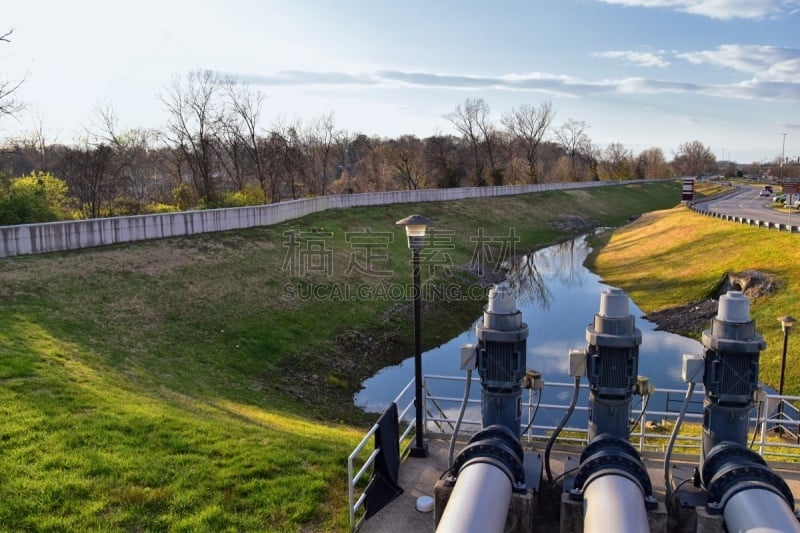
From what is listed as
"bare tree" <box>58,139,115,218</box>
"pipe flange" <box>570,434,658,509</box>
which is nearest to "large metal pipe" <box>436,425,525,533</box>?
"pipe flange" <box>570,434,658,509</box>

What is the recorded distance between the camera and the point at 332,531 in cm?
743

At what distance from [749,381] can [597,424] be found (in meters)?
1.97

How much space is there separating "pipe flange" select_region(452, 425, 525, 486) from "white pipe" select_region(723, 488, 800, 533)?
221cm

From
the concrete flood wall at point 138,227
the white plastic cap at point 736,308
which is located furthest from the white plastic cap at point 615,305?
the concrete flood wall at point 138,227

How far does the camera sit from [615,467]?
6.30 metres

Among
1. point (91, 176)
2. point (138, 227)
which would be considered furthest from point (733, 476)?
point (91, 176)

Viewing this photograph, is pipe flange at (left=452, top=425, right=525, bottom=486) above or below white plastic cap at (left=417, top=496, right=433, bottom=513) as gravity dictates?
above

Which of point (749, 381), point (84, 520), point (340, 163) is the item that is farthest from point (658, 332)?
point (340, 163)

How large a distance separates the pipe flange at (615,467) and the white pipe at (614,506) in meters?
0.12

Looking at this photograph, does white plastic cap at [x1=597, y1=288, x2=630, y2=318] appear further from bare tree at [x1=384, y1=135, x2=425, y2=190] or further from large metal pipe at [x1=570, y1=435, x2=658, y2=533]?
bare tree at [x1=384, y1=135, x2=425, y2=190]

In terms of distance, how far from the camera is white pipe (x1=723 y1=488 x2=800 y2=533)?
497 cm

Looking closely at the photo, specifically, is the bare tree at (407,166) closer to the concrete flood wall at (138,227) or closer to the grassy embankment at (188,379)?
the concrete flood wall at (138,227)

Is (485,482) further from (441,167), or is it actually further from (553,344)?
(441,167)

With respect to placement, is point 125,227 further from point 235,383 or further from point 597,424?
point 597,424
